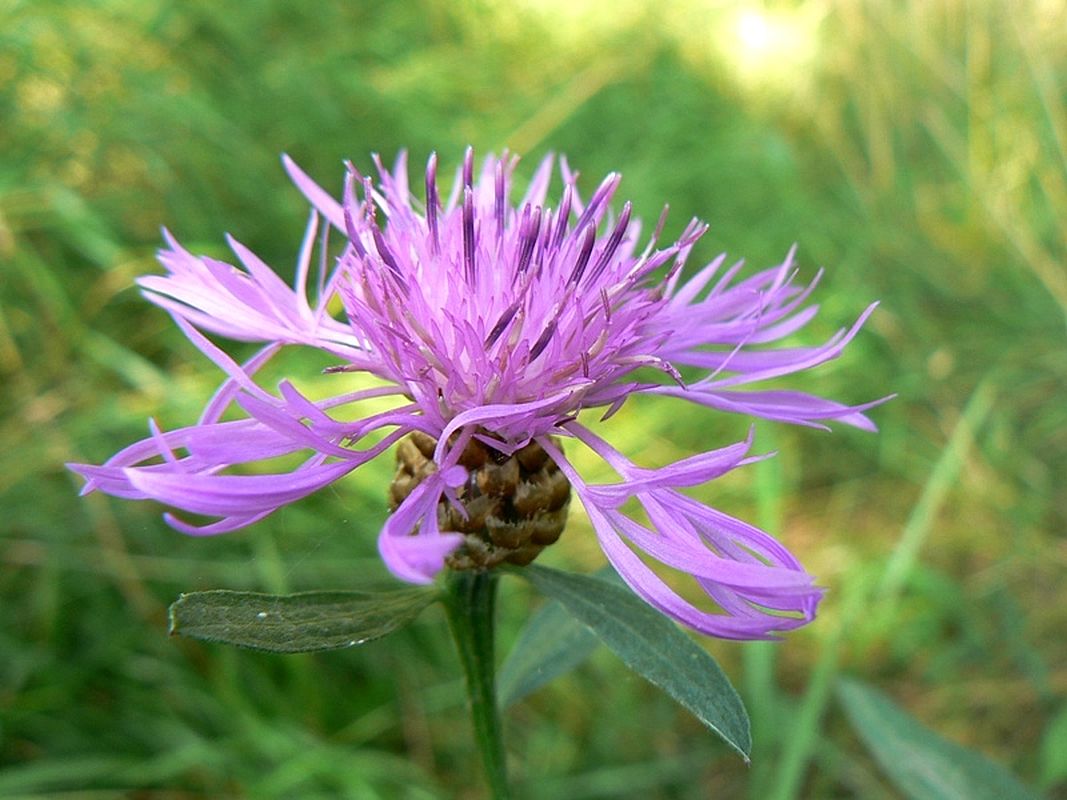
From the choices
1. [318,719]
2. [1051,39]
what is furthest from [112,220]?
[1051,39]

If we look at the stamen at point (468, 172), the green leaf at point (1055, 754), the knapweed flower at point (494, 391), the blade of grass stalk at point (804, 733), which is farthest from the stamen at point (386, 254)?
the green leaf at point (1055, 754)

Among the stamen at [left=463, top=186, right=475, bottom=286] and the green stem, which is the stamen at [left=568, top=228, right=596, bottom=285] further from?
the green stem

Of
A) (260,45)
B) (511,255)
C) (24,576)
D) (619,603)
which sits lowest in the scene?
(24,576)

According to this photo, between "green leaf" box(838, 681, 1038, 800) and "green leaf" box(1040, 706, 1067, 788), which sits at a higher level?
"green leaf" box(838, 681, 1038, 800)

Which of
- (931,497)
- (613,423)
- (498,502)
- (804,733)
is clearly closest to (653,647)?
(498,502)

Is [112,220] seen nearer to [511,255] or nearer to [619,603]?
[511,255]

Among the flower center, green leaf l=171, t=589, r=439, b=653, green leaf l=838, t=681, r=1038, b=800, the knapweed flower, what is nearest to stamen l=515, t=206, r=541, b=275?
the knapweed flower

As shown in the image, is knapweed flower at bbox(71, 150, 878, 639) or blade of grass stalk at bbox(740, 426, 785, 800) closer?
knapweed flower at bbox(71, 150, 878, 639)
